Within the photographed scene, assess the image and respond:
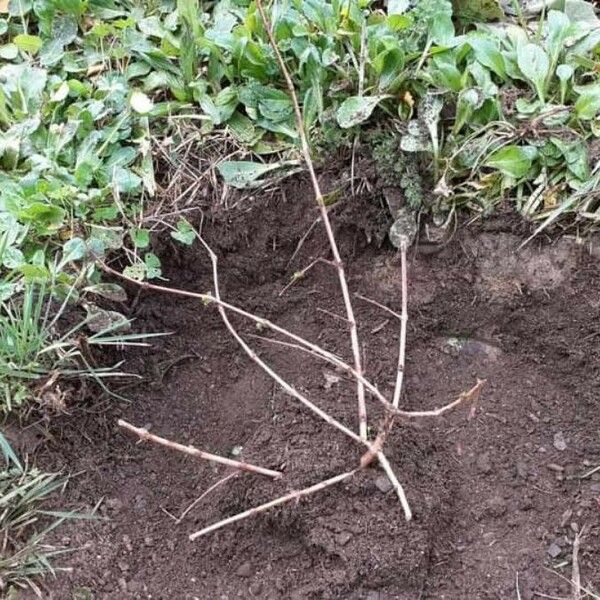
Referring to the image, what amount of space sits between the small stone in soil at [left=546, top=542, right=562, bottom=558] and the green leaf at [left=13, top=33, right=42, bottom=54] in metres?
1.78

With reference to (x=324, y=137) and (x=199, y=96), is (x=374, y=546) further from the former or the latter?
(x=199, y=96)

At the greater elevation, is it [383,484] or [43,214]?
[43,214]

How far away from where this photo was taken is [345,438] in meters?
1.88

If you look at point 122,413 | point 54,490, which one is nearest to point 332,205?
point 122,413

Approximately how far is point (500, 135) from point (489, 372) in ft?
1.86

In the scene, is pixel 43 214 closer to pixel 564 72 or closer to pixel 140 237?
pixel 140 237

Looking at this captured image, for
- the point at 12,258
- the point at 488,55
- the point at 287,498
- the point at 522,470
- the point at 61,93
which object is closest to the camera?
the point at 287,498

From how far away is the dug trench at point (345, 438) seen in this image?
5.87 feet

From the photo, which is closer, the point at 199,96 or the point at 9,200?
the point at 9,200

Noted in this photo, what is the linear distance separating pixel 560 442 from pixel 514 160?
658mm

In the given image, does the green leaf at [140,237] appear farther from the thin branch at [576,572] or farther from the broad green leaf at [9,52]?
the thin branch at [576,572]

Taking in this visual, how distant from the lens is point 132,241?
2.10m

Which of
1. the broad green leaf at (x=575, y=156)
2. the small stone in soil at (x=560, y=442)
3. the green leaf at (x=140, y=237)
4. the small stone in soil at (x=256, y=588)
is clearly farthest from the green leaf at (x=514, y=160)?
the small stone in soil at (x=256, y=588)

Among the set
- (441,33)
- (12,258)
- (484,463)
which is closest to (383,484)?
(484,463)
